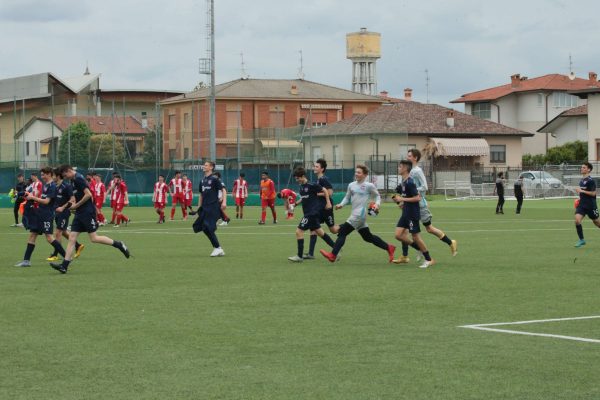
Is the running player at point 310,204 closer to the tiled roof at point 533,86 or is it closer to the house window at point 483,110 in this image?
the tiled roof at point 533,86

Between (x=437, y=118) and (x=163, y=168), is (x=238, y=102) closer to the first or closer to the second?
(x=437, y=118)

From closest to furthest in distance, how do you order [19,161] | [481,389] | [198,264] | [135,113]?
[481,389] < [198,264] < [19,161] < [135,113]

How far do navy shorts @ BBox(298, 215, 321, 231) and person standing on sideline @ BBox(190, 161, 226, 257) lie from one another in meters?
1.91

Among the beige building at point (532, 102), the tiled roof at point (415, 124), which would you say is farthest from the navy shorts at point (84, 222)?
the beige building at point (532, 102)

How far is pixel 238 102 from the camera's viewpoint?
93.2 metres

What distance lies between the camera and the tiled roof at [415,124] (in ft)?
292

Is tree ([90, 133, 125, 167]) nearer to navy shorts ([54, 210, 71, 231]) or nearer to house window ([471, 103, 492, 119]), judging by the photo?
navy shorts ([54, 210, 71, 231])

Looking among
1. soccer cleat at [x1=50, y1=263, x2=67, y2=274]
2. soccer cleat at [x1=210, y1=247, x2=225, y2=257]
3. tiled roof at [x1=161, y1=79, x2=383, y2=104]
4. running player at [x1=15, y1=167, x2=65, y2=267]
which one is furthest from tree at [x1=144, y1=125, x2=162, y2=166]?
soccer cleat at [x1=50, y1=263, x2=67, y2=274]

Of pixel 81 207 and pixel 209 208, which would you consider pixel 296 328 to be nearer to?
pixel 81 207

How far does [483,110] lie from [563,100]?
24.9 feet

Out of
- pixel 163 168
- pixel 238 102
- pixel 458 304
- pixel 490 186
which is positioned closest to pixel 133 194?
pixel 163 168

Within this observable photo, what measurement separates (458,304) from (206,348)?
170 inches

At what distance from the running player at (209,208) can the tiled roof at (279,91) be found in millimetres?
69342

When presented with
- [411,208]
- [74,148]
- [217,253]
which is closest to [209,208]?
[217,253]
